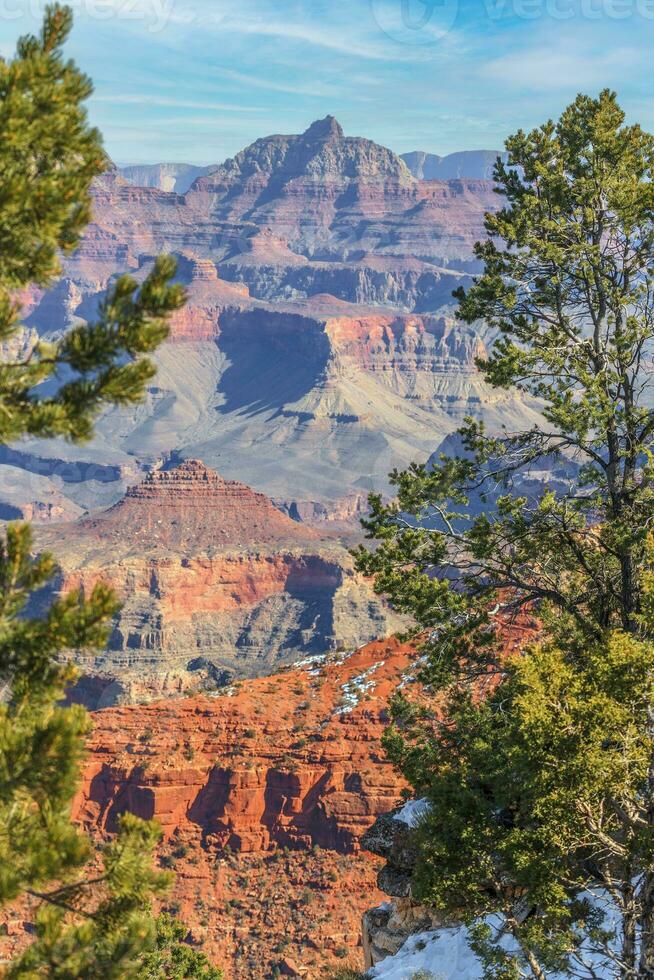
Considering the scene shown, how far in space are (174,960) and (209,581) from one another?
105m

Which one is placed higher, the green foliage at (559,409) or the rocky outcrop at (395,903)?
the green foliage at (559,409)

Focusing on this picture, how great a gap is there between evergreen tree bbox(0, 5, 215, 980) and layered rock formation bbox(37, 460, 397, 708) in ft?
326

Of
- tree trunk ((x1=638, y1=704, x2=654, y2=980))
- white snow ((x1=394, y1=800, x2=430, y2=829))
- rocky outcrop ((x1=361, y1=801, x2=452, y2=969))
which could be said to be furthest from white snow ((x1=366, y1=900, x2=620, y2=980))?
tree trunk ((x1=638, y1=704, x2=654, y2=980))

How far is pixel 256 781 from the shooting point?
1832 inches

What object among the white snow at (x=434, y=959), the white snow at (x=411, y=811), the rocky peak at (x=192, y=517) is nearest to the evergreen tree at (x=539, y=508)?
the white snow at (x=434, y=959)

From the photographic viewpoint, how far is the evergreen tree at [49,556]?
10.0 m

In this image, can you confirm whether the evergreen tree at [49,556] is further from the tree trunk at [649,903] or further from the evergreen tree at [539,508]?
the evergreen tree at [539,508]

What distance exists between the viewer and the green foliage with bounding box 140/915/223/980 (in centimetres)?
2525

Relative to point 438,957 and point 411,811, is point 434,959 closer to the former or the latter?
point 438,957

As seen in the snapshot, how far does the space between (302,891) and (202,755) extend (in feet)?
27.3

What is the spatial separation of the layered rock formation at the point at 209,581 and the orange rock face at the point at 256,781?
201 feet

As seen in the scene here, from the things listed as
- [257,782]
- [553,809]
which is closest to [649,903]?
[553,809]

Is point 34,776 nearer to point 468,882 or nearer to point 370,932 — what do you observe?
point 468,882

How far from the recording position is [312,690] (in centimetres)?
4928
